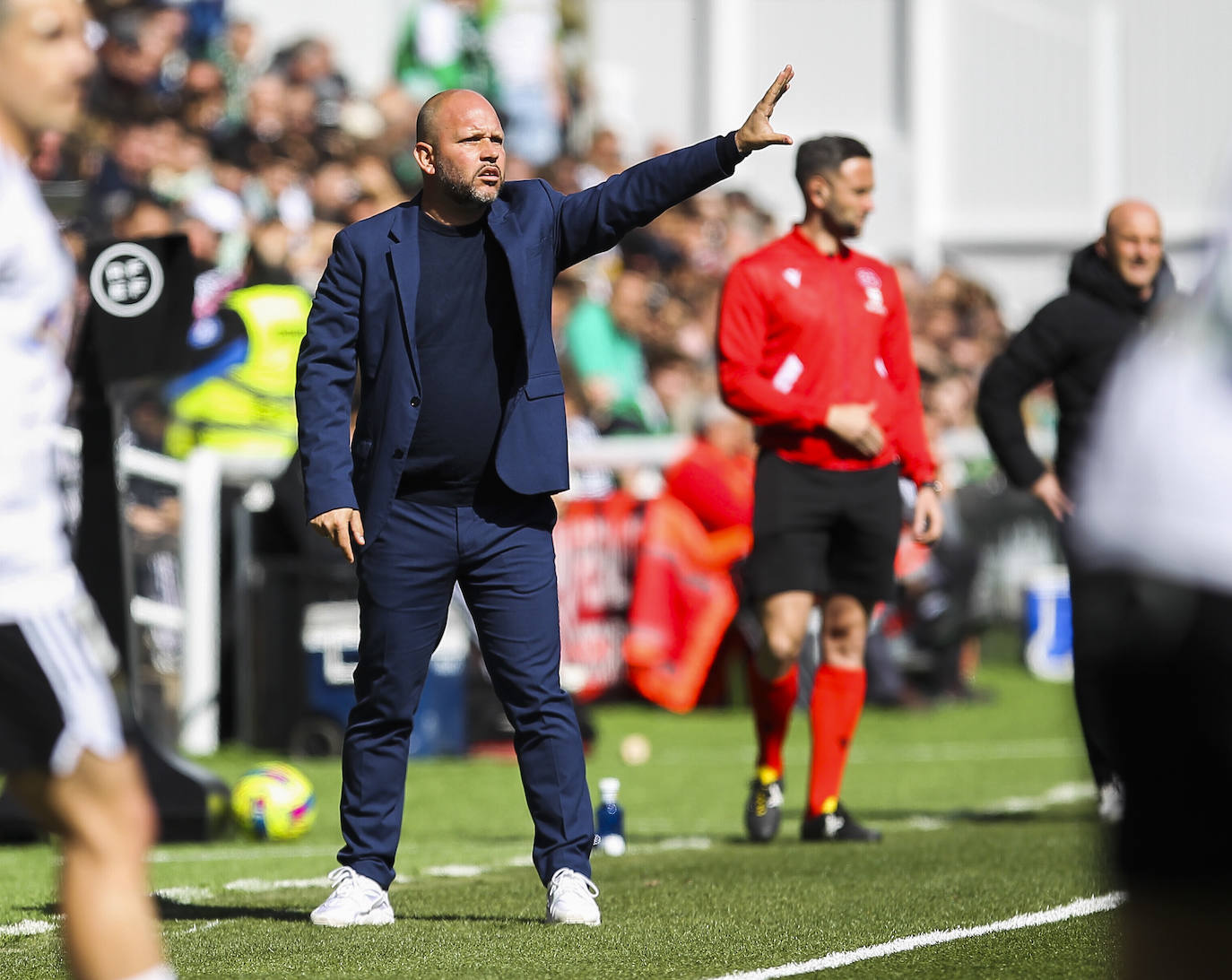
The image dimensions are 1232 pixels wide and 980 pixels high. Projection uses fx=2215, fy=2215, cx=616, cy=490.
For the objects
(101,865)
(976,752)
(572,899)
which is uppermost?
(101,865)

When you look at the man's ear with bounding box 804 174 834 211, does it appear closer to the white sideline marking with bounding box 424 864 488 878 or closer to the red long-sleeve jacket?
the red long-sleeve jacket

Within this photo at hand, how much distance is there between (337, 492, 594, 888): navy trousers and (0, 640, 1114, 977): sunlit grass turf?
28cm

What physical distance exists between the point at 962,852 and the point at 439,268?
283 centimetres

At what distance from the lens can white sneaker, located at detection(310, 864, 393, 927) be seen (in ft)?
19.1

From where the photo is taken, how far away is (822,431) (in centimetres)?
775

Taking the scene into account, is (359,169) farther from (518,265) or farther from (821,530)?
(518,265)

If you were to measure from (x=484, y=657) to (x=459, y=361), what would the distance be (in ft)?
2.59

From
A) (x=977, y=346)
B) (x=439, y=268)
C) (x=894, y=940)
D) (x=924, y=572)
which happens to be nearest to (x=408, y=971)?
(x=894, y=940)

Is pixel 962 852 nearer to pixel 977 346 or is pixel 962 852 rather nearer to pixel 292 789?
pixel 292 789

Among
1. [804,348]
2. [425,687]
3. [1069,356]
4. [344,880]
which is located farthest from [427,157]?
[425,687]

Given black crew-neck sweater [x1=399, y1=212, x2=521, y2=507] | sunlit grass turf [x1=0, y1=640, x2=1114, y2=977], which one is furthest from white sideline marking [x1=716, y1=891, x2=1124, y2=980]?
black crew-neck sweater [x1=399, y1=212, x2=521, y2=507]

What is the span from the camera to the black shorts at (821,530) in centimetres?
777

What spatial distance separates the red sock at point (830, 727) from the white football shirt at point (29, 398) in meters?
4.63

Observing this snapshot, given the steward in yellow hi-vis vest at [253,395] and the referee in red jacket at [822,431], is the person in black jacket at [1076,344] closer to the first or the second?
the referee in red jacket at [822,431]
